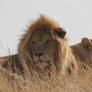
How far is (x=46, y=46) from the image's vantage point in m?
6.16

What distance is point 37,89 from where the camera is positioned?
13.4 ft

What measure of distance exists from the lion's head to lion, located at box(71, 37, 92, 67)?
1.21 metres

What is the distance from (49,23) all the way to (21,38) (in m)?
0.70

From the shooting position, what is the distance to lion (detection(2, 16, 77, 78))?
6188 millimetres

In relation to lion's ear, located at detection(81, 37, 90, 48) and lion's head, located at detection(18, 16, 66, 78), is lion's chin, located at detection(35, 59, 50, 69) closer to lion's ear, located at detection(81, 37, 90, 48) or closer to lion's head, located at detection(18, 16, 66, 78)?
lion's head, located at detection(18, 16, 66, 78)

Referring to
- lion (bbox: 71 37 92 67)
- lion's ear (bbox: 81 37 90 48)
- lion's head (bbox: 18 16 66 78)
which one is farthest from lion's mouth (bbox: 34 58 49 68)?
lion's ear (bbox: 81 37 90 48)

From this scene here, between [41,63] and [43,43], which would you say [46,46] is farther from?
[41,63]

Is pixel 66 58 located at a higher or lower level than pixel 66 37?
lower

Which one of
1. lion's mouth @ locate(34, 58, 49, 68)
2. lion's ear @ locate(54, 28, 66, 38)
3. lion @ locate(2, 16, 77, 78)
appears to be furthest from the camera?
lion's ear @ locate(54, 28, 66, 38)

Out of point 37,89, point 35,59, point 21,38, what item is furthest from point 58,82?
point 21,38

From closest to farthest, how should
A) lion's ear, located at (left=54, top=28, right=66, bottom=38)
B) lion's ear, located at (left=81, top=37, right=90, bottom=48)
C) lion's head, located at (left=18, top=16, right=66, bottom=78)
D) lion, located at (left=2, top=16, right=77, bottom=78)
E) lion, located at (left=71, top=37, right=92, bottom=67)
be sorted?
1. lion's head, located at (left=18, top=16, right=66, bottom=78)
2. lion, located at (left=2, top=16, right=77, bottom=78)
3. lion's ear, located at (left=54, top=28, right=66, bottom=38)
4. lion, located at (left=71, top=37, right=92, bottom=67)
5. lion's ear, located at (left=81, top=37, right=90, bottom=48)

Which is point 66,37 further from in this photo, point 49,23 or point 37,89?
point 37,89

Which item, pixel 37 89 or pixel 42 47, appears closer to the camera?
pixel 37 89

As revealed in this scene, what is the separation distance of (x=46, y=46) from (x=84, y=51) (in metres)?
2.14
